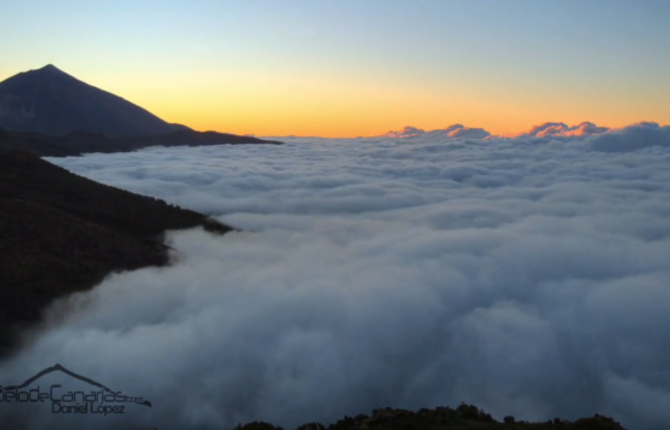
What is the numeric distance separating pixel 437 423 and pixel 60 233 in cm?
3342

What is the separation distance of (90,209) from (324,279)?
23.4 meters

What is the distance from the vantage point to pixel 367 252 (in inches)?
2761

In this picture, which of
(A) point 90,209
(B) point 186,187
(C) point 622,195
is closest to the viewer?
(A) point 90,209

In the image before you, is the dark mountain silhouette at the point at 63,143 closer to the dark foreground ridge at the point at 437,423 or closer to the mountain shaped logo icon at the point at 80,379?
the mountain shaped logo icon at the point at 80,379

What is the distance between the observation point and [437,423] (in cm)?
2198

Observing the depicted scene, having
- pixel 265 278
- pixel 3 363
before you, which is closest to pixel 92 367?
pixel 3 363

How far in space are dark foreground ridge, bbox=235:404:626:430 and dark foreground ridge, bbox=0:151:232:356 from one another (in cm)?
1896

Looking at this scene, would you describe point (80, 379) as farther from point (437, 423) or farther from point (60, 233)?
point (437, 423)

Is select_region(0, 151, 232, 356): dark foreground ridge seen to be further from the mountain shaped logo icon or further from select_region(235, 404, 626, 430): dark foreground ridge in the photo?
select_region(235, 404, 626, 430): dark foreground ridge

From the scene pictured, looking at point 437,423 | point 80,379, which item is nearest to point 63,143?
point 80,379

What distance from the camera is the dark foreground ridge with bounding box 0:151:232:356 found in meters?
33.9

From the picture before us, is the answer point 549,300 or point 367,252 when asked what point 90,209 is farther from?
point 549,300

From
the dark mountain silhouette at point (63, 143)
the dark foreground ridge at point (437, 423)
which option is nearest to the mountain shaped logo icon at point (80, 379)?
the dark foreground ridge at point (437, 423)

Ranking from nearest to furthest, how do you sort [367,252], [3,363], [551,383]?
[3,363] < [551,383] < [367,252]
